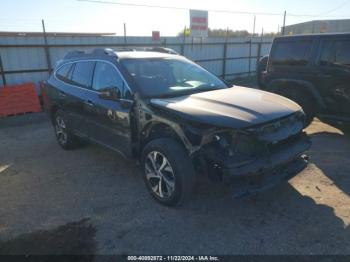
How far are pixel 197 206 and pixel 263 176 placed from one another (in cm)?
93

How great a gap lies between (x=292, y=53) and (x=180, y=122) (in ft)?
13.8

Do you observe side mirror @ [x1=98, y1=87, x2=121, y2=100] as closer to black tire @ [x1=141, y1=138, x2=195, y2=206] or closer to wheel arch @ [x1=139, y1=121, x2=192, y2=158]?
wheel arch @ [x1=139, y1=121, x2=192, y2=158]

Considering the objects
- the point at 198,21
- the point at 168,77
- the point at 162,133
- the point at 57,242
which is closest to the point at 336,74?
the point at 168,77

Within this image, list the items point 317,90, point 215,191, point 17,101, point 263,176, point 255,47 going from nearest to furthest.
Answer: point 263,176
point 215,191
point 317,90
point 17,101
point 255,47

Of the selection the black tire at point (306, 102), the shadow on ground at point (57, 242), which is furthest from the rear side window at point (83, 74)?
the black tire at point (306, 102)

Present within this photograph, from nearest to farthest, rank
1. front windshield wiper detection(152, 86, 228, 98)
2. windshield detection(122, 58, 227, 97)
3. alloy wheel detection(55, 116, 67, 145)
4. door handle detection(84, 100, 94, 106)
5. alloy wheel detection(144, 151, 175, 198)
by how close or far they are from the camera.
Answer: alloy wheel detection(144, 151, 175, 198) → front windshield wiper detection(152, 86, 228, 98) → windshield detection(122, 58, 227, 97) → door handle detection(84, 100, 94, 106) → alloy wheel detection(55, 116, 67, 145)

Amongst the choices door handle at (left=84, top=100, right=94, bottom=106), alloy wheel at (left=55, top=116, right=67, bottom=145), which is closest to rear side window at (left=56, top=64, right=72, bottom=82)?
alloy wheel at (left=55, top=116, right=67, bottom=145)

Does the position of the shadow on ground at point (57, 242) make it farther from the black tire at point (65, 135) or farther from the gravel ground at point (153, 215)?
the black tire at point (65, 135)

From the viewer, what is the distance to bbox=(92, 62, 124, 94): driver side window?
168 inches

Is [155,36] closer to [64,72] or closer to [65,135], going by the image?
[64,72]

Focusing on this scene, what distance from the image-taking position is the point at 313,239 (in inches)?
124

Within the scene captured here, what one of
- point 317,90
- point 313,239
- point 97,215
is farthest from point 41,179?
point 317,90

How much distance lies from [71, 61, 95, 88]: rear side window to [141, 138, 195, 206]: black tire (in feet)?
5.66

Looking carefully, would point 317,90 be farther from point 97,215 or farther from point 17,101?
point 17,101
